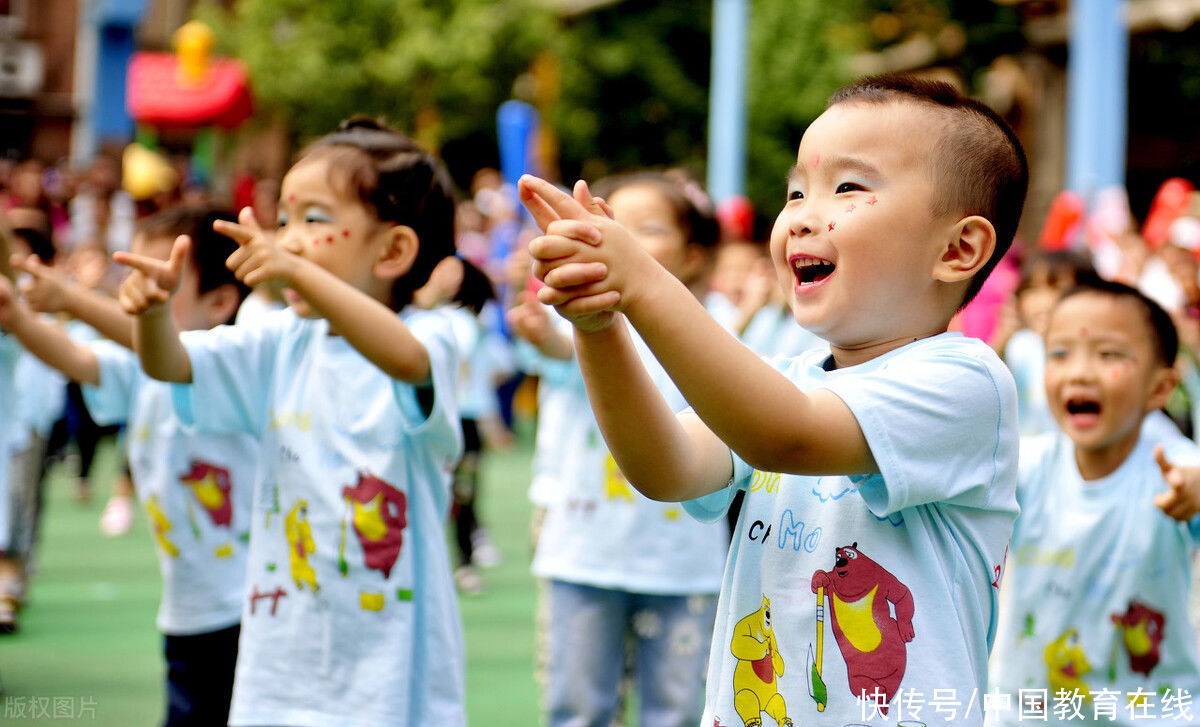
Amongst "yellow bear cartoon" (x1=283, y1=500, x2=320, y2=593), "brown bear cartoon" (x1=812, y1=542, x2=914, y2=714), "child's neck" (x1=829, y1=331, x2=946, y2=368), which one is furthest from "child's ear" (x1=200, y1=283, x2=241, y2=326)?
"brown bear cartoon" (x1=812, y1=542, x2=914, y2=714)

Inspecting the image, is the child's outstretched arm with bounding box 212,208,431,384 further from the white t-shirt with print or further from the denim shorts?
the denim shorts

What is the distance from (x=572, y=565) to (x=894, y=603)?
1772 mm

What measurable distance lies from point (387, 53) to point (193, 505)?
49.1 feet

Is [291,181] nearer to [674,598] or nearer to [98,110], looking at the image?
[674,598]

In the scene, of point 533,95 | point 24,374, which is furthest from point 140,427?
point 533,95

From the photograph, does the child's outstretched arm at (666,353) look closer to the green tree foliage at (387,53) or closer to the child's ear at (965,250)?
the child's ear at (965,250)

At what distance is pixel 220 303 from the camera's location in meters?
3.51

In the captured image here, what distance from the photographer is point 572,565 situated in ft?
11.3

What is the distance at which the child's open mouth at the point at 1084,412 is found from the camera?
303cm

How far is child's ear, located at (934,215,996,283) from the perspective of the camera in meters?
1.73

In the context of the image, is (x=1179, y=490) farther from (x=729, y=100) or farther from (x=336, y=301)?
(x=729, y=100)

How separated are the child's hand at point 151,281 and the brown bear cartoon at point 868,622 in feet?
4.05

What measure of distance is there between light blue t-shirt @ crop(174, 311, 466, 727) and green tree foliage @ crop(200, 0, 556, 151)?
14767 mm

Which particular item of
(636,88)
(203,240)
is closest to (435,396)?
(203,240)
